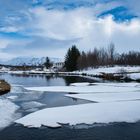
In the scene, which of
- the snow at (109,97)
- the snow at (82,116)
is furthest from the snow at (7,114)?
the snow at (109,97)

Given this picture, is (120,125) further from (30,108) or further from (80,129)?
(30,108)

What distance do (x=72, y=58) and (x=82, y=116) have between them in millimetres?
66099

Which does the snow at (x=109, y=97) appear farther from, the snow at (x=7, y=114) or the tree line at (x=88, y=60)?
the tree line at (x=88, y=60)

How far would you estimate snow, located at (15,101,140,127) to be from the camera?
10.9 m

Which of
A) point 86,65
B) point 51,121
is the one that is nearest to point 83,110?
point 51,121

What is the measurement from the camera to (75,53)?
79250 millimetres

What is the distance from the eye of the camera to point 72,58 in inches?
3059

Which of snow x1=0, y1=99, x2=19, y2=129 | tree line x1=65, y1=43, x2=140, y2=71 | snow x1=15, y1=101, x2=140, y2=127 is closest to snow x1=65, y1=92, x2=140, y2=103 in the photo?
snow x1=15, y1=101, x2=140, y2=127

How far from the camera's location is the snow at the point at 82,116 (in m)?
10.9

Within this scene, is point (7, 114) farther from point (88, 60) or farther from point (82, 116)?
point (88, 60)

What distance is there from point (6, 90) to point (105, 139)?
637 inches

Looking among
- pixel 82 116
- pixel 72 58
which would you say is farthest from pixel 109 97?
pixel 72 58

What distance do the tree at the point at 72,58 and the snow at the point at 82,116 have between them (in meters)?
64.2

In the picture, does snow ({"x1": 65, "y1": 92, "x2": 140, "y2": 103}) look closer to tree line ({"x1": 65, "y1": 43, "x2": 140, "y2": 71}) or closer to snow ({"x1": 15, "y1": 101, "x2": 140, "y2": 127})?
→ snow ({"x1": 15, "y1": 101, "x2": 140, "y2": 127})
